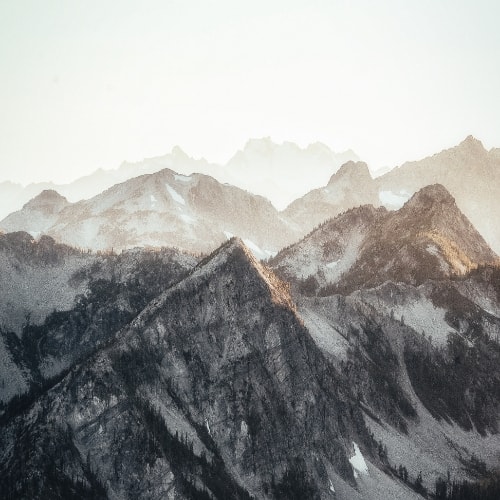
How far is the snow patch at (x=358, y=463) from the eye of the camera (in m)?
125

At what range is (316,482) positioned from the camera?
391ft

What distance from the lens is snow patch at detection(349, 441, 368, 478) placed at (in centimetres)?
12498

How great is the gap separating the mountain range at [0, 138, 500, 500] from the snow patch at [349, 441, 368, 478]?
33cm

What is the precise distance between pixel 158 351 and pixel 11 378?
5239 cm

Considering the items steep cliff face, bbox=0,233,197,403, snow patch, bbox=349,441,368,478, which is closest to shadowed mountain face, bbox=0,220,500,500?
snow patch, bbox=349,441,368,478

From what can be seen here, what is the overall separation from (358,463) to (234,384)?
3199cm

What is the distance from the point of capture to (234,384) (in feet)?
425

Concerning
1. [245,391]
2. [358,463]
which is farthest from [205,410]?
[358,463]

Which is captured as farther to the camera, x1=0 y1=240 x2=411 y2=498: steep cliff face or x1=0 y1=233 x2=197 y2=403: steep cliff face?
x1=0 y1=233 x2=197 y2=403: steep cliff face

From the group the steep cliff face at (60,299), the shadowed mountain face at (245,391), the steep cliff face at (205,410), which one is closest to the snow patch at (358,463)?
the shadowed mountain face at (245,391)


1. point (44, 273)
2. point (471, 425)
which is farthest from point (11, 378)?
point (471, 425)

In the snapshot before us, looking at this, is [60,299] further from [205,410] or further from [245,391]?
[245,391]

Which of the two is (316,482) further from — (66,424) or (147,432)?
(66,424)

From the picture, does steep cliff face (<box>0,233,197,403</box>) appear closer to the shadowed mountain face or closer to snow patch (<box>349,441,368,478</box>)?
the shadowed mountain face
